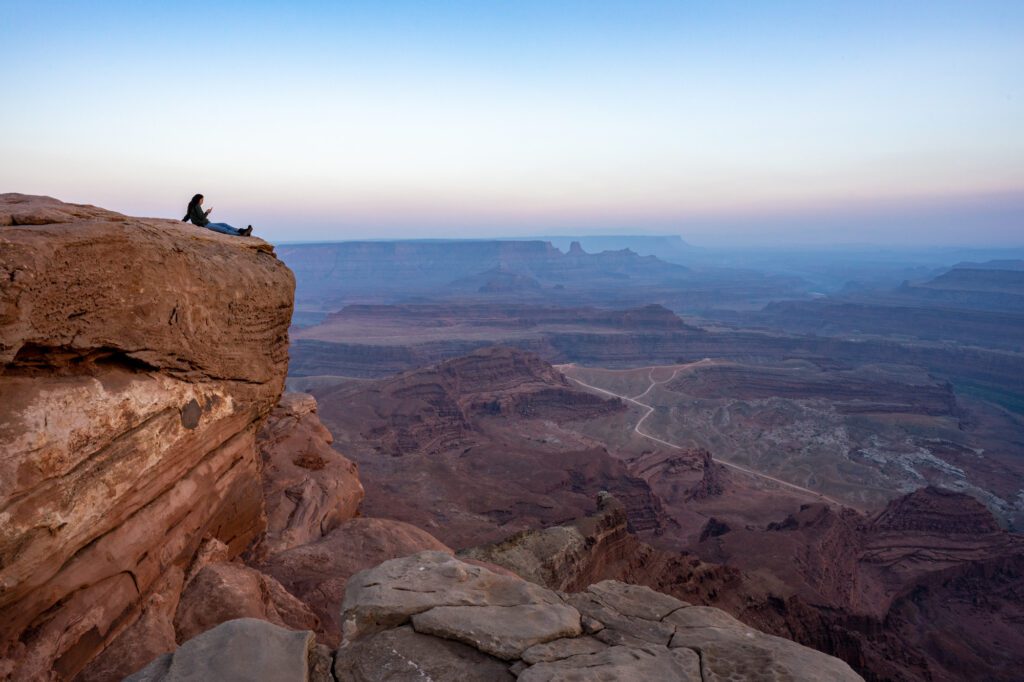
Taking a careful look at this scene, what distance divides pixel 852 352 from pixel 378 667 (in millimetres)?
104131

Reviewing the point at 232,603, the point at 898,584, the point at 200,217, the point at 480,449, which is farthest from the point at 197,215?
the point at 480,449

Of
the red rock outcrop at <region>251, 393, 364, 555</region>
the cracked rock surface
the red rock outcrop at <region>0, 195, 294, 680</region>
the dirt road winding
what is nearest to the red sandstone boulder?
the red rock outcrop at <region>0, 195, 294, 680</region>

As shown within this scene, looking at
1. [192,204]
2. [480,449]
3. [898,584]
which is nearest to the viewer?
[192,204]

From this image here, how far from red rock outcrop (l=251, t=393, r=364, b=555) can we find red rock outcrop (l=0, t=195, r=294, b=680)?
126 inches

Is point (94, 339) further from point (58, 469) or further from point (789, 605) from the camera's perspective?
point (789, 605)

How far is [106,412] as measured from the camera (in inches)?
239

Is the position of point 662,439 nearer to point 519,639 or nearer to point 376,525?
point 376,525

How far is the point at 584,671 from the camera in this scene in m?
4.94

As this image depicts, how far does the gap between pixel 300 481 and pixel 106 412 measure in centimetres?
829

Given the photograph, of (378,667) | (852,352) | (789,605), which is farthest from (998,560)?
(852,352)

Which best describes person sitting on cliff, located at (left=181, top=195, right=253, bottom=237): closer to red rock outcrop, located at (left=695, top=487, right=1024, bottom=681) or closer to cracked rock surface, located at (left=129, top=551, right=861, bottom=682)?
cracked rock surface, located at (left=129, top=551, right=861, bottom=682)

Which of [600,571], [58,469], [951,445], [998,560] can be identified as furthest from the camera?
[951,445]

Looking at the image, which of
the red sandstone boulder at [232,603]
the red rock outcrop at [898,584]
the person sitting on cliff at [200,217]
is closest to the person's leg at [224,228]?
the person sitting on cliff at [200,217]

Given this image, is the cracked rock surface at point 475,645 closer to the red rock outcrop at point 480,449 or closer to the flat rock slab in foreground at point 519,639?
the flat rock slab in foreground at point 519,639
